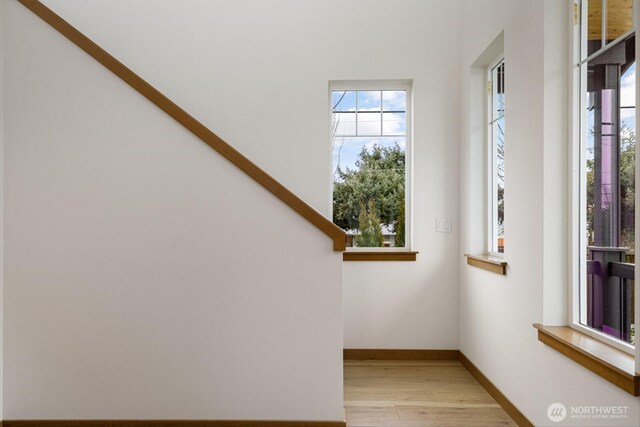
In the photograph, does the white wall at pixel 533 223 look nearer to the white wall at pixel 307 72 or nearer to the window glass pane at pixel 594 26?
the window glass pane at pixel 594 26

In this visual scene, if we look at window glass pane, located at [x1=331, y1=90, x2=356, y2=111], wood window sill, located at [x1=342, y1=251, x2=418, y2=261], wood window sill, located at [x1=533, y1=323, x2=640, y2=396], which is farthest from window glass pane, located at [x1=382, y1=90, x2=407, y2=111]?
wood window sill, located at [x1=533, y1=323, x2=640, y2=396]

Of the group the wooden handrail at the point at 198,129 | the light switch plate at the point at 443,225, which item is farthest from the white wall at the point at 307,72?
the wooden handrail at the point at 198,129

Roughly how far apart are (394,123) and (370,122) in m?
0.20

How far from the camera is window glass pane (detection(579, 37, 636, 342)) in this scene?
1712 millimetres

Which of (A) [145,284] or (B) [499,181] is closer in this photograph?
(A) [145,284]

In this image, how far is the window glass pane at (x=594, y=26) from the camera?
1933mm

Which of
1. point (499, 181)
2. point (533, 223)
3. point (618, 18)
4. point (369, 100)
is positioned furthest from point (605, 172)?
point (369, 100)

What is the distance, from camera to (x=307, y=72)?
352 centimetres

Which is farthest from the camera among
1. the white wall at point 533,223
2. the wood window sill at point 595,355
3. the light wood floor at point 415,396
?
the light wood floor at point 415,396

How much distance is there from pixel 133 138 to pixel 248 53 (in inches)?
62.9

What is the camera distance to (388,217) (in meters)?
3.69

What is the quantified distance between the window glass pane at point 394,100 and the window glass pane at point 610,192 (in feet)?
5.78

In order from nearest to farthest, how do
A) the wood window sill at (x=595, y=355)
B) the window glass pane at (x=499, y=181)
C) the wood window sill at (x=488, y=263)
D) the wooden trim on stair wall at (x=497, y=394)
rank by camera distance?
1. the wood window sill at (x=595, y=355)
2. the wooden trim on stair wall at (x=497, y=394)
3. the wood window sill at (x=488, y=263)
4. the window glass pane at (x=499, y=181)

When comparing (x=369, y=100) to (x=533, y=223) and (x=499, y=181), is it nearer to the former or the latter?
(x=499, y=181)
